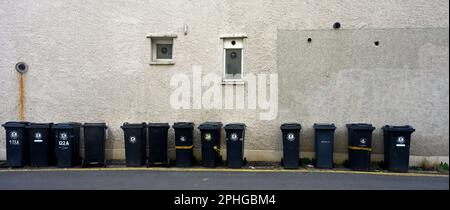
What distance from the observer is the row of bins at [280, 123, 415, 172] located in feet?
21.9

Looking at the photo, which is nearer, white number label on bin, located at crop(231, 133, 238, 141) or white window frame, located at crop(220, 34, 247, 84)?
white number label on bin, located at crop(231, 133, 238, 141)

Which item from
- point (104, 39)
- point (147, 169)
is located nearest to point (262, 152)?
point (147, 169)

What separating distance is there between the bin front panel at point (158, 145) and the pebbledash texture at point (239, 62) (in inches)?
22.2

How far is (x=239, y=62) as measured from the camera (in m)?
7.70

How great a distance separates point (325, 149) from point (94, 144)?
224 inches

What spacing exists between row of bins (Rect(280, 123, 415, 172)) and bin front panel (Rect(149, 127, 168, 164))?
2922 mm

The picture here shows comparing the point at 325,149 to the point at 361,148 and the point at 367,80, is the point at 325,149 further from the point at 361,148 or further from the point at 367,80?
the point at 367,80

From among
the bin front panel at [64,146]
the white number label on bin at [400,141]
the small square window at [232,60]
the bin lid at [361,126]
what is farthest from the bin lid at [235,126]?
the bin front panel at [64,146]

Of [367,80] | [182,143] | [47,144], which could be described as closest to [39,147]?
[47,144]

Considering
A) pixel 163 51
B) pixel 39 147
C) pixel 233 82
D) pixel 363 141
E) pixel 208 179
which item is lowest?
pixel 208 179

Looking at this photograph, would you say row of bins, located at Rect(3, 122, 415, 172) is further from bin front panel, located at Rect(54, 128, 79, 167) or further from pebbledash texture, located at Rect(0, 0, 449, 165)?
pebbledash texture, located at Rect(0, 0, 449, 165)

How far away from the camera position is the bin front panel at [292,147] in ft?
22.7

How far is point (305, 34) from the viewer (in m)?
7.37

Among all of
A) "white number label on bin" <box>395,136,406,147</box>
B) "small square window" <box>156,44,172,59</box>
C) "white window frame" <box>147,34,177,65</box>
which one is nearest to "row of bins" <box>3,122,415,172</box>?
"white number label on bin" <box>395,136,406,147</box>
